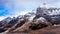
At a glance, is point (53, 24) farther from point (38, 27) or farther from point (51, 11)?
point (51, 11)

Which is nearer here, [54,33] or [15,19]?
[54,33]

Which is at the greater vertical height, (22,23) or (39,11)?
(39,11)

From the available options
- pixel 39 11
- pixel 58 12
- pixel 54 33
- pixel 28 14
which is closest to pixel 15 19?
pixel 28 14

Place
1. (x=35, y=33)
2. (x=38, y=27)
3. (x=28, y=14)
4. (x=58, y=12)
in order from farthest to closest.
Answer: (x=28, y=14)
(x=58, y=12)
(x=38, y=27)
(x=35, y=33)

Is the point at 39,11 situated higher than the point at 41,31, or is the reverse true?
the point at 39,11

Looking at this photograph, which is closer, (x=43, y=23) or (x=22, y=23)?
(x=43, y=23)

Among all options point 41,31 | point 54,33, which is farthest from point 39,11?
point 54,33

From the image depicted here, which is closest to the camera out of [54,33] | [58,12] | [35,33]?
[54,33]

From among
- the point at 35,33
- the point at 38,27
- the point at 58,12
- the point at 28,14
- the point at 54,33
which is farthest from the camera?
the point at 28,14

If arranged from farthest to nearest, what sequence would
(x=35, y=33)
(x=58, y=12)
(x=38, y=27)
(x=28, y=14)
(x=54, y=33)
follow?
(x=28, y=14) < (x=58, y=12) < (x=38, y=27) < (x=35, y=33) < (x=54, y=33)

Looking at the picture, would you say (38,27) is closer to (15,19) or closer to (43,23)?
(43,23)

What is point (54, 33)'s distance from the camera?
Result: 3519 centimetres

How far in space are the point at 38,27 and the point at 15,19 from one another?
1909cm

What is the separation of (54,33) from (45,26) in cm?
610
